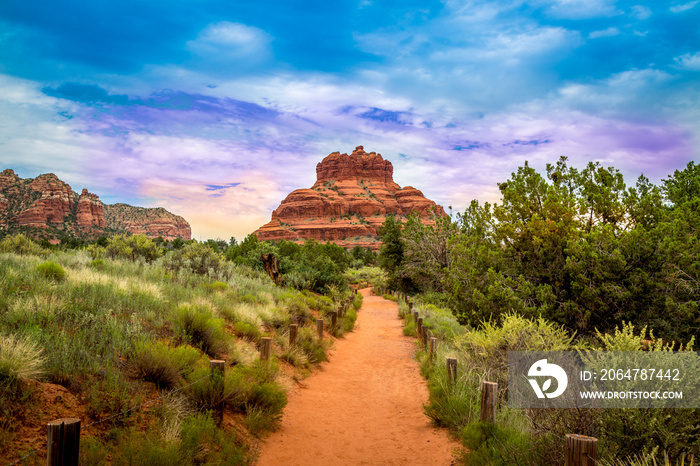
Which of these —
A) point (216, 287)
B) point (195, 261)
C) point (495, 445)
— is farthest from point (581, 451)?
point (195, 261)

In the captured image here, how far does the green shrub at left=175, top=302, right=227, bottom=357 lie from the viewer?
7.20m

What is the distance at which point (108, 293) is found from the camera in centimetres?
748

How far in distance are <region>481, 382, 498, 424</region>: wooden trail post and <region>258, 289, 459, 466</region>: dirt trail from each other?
896 millimetres

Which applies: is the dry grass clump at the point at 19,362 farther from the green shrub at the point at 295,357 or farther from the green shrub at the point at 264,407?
the green shrub at the point at 295,357

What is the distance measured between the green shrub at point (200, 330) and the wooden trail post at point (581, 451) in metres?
6.17

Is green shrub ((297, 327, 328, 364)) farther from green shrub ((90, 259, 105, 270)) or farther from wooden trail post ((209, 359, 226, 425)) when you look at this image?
green shrub ((90, 259, 105, 270))

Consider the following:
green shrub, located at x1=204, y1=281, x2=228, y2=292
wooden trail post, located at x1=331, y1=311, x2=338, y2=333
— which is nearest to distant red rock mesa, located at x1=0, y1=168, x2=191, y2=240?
green shrub, located at x1=204, y1=281, x2=228, y2=292

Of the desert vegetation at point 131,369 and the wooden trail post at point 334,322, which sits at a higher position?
the desert vegetation at point 131,369

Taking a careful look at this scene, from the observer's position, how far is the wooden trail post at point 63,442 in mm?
2881

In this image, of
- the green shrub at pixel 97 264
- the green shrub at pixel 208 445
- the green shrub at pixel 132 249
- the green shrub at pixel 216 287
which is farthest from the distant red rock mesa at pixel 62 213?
the green shrub at pixel 208 445

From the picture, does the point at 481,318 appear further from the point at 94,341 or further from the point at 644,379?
the point at 94,341

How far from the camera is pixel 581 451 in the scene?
3188mm

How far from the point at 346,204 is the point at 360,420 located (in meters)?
157

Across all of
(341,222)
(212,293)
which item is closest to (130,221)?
(341,222)
